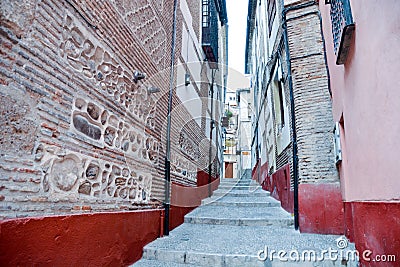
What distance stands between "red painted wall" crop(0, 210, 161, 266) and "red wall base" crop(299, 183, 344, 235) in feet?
7.89

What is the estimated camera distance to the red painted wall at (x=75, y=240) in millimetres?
1360

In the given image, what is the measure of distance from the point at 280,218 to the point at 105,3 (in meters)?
4.10

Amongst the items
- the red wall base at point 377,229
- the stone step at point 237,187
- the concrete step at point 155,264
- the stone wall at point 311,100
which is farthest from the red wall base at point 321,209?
the stone step at point 237,187

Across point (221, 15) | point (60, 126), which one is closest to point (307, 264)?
point (60, 126)

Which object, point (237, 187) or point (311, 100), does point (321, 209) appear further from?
point (237, 187)

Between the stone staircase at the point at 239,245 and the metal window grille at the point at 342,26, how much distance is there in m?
2.08

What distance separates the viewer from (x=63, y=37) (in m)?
1.88

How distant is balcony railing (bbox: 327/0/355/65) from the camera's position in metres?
2.40

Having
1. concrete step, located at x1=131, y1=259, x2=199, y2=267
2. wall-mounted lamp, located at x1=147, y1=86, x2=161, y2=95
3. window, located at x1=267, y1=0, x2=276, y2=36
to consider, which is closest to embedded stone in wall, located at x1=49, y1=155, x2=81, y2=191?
concrete step, located at x1=131, y1=259, x2=199, y2=267

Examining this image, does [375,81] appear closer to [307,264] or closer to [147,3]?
[307,264]

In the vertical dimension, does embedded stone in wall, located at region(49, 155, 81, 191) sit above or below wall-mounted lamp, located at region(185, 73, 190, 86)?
below

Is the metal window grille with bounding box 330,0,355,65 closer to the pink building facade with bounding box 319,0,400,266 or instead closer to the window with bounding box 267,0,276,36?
the pink building facade with bounding box 319,0,400,266
